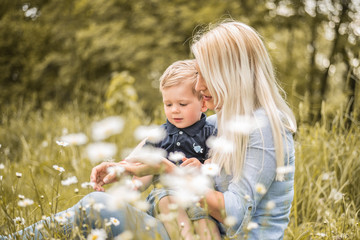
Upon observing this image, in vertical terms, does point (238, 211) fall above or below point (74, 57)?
above

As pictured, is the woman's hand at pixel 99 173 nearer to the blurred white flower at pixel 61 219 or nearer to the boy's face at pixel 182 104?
the blurred white flower at pixel 61 219

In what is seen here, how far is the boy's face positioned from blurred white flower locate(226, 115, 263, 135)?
1.40ft

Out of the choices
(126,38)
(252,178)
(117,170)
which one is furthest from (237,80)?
(126,38)

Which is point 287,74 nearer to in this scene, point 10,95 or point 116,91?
point 116,91

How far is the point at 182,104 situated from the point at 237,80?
1.49 ft

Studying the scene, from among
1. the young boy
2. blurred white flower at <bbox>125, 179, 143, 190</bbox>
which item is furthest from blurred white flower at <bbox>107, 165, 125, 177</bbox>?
the young boy

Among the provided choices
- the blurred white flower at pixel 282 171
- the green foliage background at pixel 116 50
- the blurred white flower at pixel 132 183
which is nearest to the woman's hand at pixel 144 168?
the blurred white flower at pixel 132 183

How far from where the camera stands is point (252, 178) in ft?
4.83

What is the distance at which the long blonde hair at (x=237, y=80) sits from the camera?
1.56 meters

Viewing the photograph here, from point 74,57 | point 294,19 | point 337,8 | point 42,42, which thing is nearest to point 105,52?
point 74,57

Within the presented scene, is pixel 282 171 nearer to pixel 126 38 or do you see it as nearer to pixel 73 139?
pixel 73 139

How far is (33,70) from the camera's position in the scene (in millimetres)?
6977

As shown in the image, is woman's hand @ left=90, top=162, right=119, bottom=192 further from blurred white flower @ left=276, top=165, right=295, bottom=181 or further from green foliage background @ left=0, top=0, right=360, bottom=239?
green foliage background @ left=0, top=0, right=360, bottom=239

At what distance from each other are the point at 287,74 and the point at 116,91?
12.3ft
